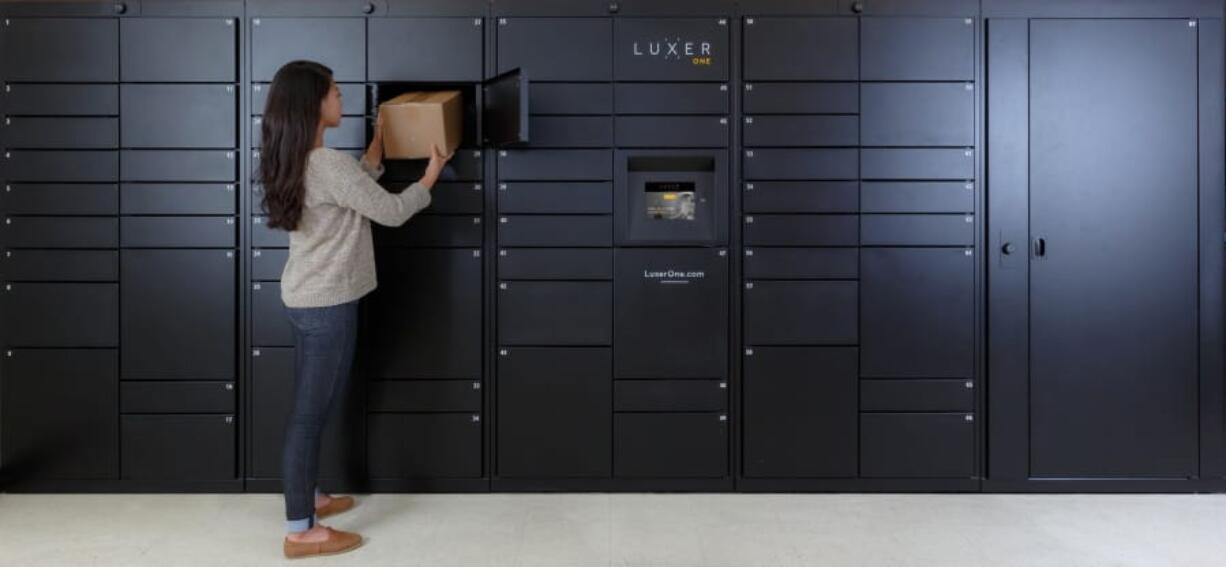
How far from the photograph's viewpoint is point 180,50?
3.23 metres

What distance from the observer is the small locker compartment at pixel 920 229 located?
128 inches

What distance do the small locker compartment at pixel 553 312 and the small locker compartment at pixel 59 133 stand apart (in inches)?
62.2

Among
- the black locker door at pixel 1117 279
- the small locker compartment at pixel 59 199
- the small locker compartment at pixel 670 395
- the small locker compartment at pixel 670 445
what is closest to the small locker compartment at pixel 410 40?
the small locker compartment at pixel 59 199

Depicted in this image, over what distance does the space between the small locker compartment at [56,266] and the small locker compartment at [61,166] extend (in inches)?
10.8

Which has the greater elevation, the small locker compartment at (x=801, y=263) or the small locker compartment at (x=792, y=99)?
→ the small locker compartment at (x=792, y=99)

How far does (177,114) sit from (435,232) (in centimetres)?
106

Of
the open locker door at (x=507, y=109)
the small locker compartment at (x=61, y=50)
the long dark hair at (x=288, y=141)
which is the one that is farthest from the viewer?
the small locker compartment at (x=61, y=50)

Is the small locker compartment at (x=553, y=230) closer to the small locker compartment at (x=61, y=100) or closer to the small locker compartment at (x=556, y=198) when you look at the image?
the small locker compartment at (x=556, y=198)

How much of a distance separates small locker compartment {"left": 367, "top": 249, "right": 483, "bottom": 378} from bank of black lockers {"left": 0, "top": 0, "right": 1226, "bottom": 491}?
0.01 metres

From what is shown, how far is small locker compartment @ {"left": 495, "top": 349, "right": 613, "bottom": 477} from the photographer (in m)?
3.26

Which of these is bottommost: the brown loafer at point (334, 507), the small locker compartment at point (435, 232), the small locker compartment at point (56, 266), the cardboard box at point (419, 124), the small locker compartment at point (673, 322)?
the brown loafer at point (334, 507)

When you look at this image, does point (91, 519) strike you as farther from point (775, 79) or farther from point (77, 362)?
point (775, 79)

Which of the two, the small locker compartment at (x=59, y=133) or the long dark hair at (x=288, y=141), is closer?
the long dark hair at (x=288, y=141)

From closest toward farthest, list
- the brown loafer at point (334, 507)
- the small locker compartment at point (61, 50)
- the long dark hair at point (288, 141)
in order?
the long dark hair at point (288, 141)
the brown loafer at point (334, 507)
the small locker compartment at point (61, 50)
